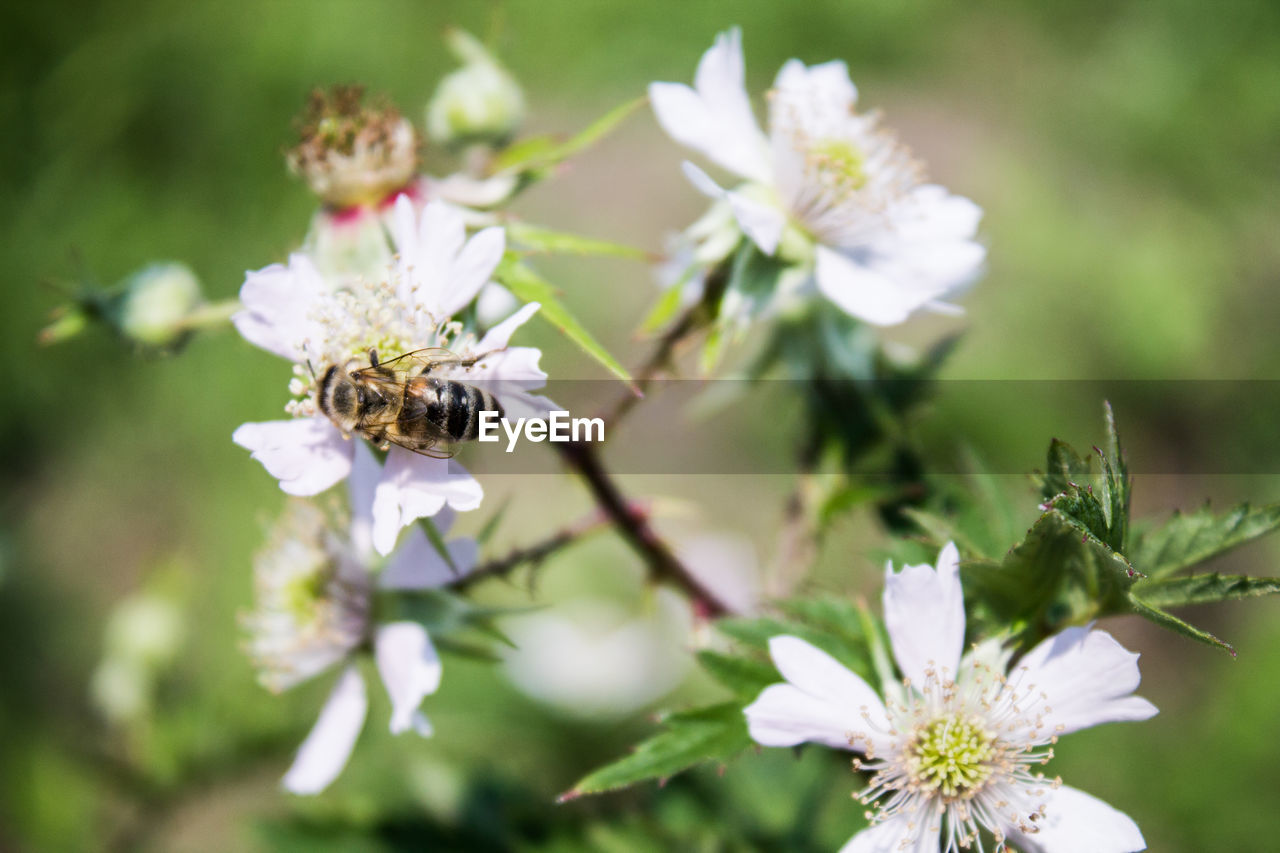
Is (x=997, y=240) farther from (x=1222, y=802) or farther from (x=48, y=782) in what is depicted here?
(x=48, y=782)

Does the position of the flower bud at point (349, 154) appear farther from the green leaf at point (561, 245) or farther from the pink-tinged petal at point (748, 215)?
the pink-tinged petal at point (748, 215)

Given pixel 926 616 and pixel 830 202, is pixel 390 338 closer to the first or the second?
pixel 830 202

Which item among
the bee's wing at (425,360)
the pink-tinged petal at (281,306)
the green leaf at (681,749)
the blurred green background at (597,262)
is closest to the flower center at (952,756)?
the green leaf at (681,749)

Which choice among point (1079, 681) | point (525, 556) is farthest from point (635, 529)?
point (1079, 681)

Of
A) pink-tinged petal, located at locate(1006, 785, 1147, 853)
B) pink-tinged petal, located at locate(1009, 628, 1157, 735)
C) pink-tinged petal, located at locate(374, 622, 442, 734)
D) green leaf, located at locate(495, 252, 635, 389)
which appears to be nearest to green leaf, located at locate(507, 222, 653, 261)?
green leaf, located at locate(495, 252, 635, 389)

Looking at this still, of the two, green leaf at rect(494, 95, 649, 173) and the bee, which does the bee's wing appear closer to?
the bee

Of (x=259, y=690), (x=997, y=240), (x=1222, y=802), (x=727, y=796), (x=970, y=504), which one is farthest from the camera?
(x=997, y=240)

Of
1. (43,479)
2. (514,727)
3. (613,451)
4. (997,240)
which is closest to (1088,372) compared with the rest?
(997,240)
